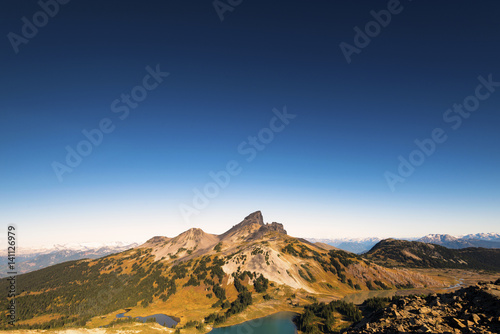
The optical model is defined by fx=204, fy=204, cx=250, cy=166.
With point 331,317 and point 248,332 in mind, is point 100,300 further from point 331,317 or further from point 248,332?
point 331,317

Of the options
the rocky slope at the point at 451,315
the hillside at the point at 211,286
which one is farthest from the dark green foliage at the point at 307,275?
the rocky slope at the point at 451,315

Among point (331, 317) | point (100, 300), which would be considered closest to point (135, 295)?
point (100, 300)

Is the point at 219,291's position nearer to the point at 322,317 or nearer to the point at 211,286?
the point at 211,286

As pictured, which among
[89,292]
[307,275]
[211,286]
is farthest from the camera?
[89,292]

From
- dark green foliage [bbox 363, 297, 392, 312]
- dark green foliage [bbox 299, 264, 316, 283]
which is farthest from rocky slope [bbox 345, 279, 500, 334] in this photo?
dark green foliage [bbox 299, 264, 316, 283]

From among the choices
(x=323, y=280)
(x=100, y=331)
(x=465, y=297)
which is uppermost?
(x=465, y=297)

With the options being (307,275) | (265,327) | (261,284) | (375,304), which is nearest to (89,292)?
(261,284)
